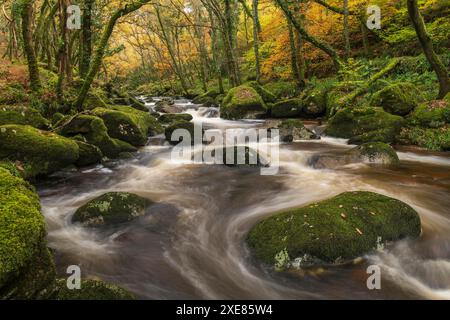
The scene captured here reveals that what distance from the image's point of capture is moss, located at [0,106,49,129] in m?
9.59

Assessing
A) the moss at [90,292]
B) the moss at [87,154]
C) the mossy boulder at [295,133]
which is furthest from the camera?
the mossy boulder at [295,133]

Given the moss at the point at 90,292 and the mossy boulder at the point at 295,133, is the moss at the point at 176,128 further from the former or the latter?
the moss at the point at 90,292

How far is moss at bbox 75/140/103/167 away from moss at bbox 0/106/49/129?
1.52m

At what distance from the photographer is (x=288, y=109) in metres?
16.7

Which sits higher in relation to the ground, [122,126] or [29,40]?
[29,40]

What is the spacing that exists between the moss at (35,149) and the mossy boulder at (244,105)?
9906 mm

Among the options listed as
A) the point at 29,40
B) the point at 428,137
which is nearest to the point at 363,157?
the point at 428,137

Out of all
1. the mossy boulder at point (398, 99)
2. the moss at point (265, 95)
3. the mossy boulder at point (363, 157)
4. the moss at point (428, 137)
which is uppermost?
the moss at point (265, 95)

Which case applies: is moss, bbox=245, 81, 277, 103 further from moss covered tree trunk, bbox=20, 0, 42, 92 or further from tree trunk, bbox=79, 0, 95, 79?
moss covered tree trunk, bbox=20, 0, 42, 92

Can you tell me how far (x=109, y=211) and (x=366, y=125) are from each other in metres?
8.71

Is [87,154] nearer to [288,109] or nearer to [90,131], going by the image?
[90,131]

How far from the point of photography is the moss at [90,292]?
326cm

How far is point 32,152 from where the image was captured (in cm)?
811

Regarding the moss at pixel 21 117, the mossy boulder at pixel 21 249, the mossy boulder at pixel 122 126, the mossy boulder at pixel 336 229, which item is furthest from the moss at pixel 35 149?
the mossy boulder at pixel 336 229
